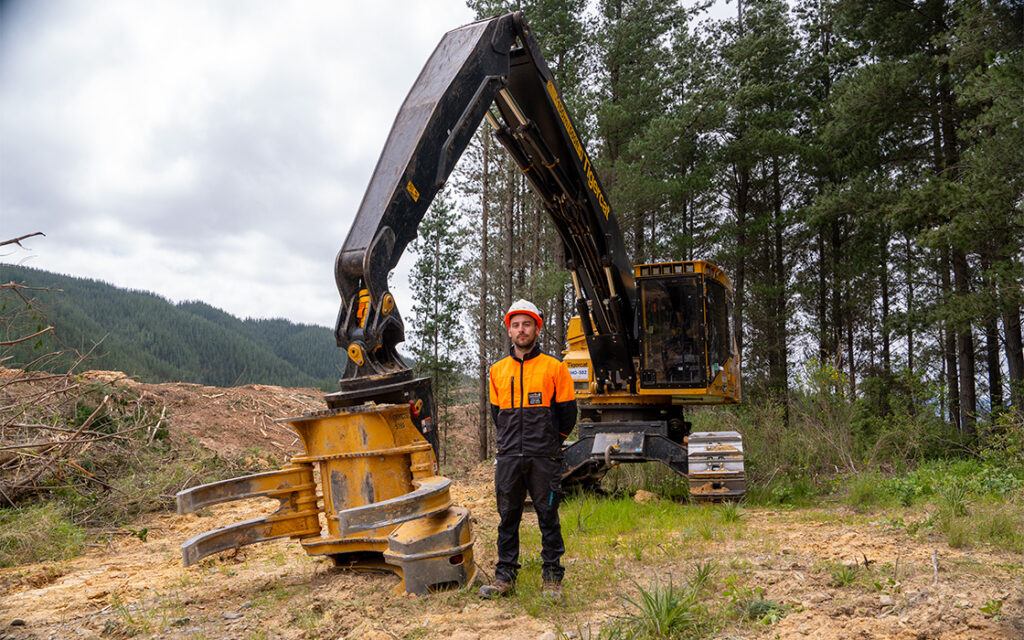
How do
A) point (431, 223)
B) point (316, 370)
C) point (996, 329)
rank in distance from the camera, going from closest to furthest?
point (996, 329) < point (431, 223) < point (316, 370)

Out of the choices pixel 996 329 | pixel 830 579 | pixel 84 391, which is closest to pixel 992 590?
pixel 830 579

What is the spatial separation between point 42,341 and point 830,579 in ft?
26.4

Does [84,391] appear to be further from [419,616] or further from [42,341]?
[419,616]

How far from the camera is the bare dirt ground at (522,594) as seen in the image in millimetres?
3617

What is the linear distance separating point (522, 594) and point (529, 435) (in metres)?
1.00

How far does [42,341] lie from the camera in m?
7.51

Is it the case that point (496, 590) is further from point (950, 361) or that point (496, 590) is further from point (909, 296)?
point (909, 296)

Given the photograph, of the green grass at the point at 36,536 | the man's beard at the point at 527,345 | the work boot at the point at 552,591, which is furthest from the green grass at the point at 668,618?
the green grass at the point at 36,536

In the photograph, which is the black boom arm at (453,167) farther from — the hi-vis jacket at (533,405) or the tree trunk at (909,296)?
the tree trunk at (909,296)

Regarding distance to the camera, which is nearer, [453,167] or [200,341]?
[453,167]

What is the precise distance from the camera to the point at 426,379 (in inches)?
185

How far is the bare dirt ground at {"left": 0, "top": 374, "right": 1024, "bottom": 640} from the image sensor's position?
3.62 meters

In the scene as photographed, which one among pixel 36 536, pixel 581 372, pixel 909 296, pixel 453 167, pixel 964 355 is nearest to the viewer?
pixel 453 167

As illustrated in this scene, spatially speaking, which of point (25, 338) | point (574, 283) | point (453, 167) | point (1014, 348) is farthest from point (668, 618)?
point (1014, 348)
